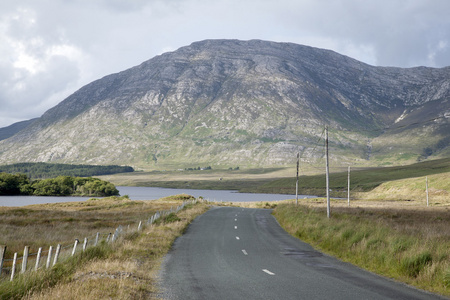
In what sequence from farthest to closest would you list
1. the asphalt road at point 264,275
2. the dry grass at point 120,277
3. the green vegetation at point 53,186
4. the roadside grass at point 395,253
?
1. the green vegetation at point 53,186
2. the roadside grass at point 395,253
3. the asphalt road at point 264,275
4. the dry grass at point 120,277

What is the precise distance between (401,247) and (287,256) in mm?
5562

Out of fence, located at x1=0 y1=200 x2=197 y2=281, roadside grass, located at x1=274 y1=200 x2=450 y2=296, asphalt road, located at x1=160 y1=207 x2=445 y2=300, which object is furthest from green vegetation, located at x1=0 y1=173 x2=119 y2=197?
roadside grass, located at x1=274 y1=200 x2=450 y2=296

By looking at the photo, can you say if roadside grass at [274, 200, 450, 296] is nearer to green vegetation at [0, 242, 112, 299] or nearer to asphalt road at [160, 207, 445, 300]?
asphalt road at [160, 207, 445, 300]

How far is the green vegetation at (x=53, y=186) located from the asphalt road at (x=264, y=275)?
148m

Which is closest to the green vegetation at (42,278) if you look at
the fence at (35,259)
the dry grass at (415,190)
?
the fence at (35,259)

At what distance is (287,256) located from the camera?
22000mm

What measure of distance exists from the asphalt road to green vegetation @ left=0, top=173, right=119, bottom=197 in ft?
486

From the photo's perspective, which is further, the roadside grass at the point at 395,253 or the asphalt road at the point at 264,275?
the roadside grass at the point at 395,253

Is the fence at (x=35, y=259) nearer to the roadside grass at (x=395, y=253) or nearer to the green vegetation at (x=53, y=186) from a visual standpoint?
the roadside grass at (x=395, y=253)

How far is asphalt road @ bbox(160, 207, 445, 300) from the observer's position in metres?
13.0

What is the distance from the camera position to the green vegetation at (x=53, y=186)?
156 meters

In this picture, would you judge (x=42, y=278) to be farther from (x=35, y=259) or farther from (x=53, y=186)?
(x=53, y=186)

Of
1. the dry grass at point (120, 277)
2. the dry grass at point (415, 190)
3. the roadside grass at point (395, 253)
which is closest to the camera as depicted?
the dry grass at point (120, 277)

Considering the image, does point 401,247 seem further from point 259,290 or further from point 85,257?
point 85,257
